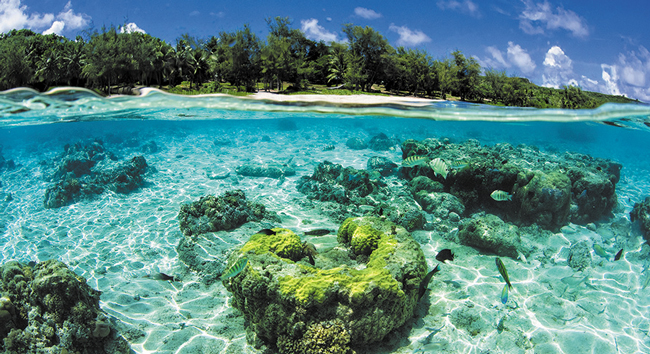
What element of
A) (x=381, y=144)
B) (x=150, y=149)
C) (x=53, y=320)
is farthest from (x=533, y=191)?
(x=150, y=149)

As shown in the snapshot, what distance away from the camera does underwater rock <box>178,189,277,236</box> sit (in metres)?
9.27

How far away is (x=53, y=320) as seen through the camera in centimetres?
497

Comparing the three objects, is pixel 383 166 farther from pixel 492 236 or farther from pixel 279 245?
pixel 279 245

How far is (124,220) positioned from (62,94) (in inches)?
311

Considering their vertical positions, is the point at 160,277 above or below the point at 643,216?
below

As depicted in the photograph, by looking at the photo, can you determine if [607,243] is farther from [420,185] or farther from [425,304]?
[425,304]

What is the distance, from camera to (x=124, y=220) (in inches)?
423

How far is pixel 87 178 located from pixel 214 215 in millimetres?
8956

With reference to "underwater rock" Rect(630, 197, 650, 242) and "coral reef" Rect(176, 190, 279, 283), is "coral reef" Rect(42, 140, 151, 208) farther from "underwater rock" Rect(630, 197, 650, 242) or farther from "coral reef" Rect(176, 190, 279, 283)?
"underwater rock" Rect(630, 197, 650, 242)

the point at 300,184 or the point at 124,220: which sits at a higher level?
the point at 300,184

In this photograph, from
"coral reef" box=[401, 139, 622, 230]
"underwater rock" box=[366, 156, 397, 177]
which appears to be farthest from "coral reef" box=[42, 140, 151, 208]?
"coral reef" box=[401, 139, 622, 230]

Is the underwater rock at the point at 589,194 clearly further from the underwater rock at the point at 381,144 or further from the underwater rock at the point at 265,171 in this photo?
the underwater rock at the point at 265,171

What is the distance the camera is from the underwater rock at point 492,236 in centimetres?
845

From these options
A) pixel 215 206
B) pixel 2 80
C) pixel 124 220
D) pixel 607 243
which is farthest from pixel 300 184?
pixel 2 80
